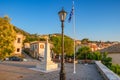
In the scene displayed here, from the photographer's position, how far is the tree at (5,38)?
15.3 metres

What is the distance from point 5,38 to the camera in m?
15.4

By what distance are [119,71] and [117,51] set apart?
1615cm

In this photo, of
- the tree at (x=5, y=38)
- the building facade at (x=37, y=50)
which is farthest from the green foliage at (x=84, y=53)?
the tree at (x=5, y=38)

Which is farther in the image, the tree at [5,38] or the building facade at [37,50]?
the building facade at [37,50]

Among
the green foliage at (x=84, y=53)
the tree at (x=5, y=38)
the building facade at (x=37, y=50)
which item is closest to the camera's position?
the tree at (x=5, y=38)

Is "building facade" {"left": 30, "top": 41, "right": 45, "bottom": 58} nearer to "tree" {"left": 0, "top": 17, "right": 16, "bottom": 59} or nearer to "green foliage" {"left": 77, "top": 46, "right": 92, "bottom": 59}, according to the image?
"green foliage" {"left": 77, "top": 46, "right": 92, "bottom": 59}

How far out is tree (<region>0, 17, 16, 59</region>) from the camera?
50.3ft

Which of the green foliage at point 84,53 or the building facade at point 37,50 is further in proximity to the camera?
the building facade at point 37,50

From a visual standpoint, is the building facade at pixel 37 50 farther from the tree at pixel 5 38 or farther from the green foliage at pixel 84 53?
the tree at pixel 5 38

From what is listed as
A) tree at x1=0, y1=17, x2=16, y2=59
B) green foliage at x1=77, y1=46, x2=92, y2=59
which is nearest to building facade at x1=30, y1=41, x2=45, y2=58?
green foliage at x1=77, y1=46, x2=92, y2=59

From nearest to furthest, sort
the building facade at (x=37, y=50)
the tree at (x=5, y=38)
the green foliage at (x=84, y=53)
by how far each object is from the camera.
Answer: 1. the tree at (x=5, y=38)
2. the green foliage at (x=84, y=53)
3. the building facade at (x=37, y=50)

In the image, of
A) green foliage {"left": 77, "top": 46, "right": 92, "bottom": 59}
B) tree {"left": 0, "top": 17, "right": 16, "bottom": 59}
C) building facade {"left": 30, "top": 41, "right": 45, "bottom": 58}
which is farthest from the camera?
building facade {"left": 30, "top": 41, "right": 45, "bottom": 58}

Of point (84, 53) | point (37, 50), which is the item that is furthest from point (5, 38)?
point (37, 50)

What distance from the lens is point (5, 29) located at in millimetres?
15773
